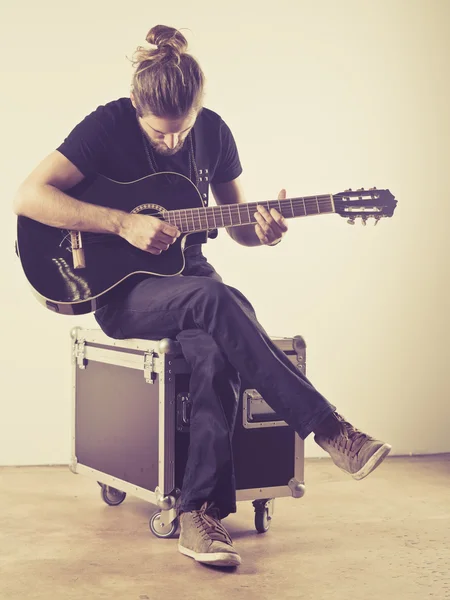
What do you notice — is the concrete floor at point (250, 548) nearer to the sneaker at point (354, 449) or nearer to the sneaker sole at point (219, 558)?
the sneaker sole at point (219, 558)

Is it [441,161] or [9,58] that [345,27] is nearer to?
[441,161]

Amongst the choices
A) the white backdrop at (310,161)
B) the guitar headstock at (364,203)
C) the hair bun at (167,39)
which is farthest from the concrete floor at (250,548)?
the hair bun at (167,39)

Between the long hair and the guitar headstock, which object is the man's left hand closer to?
the guitar headstock

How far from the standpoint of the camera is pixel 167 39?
2.36 meters

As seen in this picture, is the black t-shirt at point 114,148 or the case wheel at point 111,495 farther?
the case wheel at point 111,495

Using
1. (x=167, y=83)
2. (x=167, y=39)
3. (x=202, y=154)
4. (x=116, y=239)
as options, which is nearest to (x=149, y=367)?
(x=116, y=239)

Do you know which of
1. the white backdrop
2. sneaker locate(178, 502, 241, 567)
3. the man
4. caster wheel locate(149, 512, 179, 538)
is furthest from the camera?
the white backdrop

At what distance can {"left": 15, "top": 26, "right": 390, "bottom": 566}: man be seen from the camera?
205 centimetres

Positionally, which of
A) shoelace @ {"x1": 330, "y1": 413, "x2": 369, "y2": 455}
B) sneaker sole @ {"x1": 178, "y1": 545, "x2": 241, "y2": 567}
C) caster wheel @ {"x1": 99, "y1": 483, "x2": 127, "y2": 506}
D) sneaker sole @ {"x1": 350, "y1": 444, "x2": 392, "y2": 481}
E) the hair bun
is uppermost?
the hair bun

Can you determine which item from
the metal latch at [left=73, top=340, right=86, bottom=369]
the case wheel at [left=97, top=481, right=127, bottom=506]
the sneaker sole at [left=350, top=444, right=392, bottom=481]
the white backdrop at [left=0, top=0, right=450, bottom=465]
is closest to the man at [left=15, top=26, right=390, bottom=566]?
the sneaker sole at [left=350, top=444, right=392, bottom=481]

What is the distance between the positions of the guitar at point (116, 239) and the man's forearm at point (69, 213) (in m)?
0.03

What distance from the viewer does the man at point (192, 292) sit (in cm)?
205

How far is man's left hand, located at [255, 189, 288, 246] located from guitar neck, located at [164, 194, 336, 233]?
2 cm

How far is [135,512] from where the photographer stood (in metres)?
2.55
